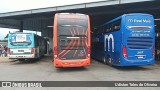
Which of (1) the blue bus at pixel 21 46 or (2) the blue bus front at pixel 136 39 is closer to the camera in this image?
(2) the blue bus front at pixel 136 39

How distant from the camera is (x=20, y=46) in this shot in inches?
981

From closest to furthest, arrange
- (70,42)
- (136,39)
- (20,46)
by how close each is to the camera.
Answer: (136,39)
(70,42)
(20,46)

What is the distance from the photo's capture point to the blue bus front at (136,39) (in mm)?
17656

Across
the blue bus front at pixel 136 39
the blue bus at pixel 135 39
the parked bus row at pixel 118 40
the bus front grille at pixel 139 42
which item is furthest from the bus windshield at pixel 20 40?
the bus front grille at pixel 139 42

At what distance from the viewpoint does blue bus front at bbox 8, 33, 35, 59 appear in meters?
24.9

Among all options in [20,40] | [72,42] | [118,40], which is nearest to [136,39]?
[118,40]

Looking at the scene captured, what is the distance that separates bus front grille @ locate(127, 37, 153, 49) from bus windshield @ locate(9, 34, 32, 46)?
34.4 feet

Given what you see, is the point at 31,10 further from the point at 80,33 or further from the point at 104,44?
the point at 80,33

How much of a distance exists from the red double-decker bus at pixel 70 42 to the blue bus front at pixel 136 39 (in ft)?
7.66

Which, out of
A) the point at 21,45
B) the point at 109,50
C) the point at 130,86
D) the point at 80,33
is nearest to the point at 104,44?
the point at 109,50

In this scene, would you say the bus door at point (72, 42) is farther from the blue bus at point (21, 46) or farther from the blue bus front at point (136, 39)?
the blue bus at point (21, 46)

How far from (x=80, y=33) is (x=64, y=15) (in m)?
1.54

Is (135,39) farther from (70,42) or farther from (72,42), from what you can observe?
(70,42)

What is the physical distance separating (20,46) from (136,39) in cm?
1110
